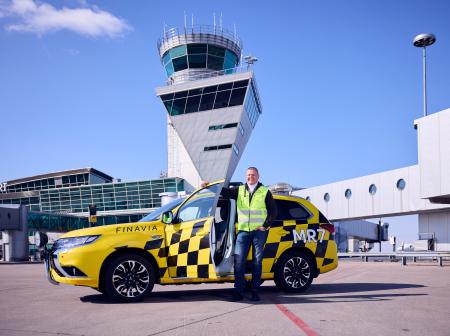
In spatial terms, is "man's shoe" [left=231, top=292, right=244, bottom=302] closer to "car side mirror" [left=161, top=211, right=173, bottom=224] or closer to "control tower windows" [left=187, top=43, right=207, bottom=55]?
"car side mirror" [left=161, top=211, right=173, bottom=224]

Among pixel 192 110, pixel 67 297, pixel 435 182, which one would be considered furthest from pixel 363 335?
pixel 192 110

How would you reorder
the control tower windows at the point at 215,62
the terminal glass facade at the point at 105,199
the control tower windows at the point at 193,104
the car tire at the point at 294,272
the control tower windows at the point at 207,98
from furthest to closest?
the terminal glass facade at the point at 105,199 < the control tower windows at the point at 215,62 < the control tower windows at the point at 193,104 < the control tower windows at the point at 207,98 < the car tire at the point at 294,272

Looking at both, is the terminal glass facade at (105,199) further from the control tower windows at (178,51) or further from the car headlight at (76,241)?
the car headlight at (76,241)

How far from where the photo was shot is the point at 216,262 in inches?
277

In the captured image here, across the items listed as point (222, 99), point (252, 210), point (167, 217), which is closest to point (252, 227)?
point (252, 210)

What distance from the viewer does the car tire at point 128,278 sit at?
22.2ft

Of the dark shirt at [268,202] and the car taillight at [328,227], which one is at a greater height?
the dark shirt at [268,202]

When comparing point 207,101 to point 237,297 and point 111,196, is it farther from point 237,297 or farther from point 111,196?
point 237,297

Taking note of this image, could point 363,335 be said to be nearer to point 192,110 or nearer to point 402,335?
point 402,335

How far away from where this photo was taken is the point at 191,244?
7.17m

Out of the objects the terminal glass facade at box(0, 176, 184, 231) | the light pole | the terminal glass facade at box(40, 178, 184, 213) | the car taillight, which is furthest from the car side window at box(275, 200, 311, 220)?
the terminal glass facade at box(40, 178, 184, 213)

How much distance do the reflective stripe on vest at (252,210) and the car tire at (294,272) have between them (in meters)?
1.40

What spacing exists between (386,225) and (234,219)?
47790 millimetres

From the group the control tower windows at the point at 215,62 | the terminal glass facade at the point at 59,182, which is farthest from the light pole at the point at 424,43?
the terminal glass facade at the point at 59,182
